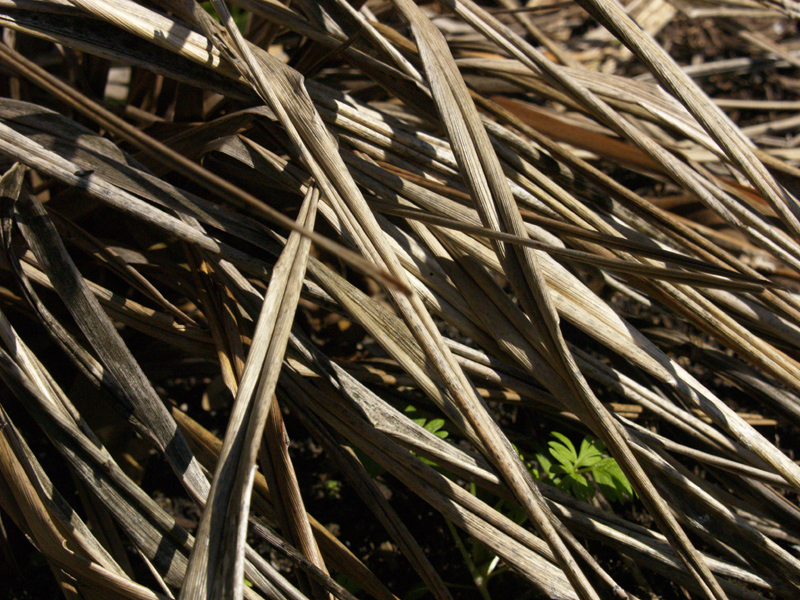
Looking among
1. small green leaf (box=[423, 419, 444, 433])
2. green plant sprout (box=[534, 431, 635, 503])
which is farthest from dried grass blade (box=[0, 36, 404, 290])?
green plant sprout (box=[534, 431, 635, 503])

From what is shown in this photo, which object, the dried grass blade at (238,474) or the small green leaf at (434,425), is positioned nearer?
the dried grass blade at (238,474)

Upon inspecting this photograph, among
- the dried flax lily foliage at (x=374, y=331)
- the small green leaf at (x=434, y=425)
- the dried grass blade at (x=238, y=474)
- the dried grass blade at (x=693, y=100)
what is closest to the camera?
the dried grass blade at (x=238, y=474)

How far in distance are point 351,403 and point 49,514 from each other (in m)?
0.49

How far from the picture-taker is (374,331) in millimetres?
876

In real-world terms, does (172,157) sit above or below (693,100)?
below

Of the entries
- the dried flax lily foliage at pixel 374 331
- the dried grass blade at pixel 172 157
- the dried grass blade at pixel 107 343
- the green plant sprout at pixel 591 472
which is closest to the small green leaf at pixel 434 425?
the dried flax lily foliage at pixel 374 331

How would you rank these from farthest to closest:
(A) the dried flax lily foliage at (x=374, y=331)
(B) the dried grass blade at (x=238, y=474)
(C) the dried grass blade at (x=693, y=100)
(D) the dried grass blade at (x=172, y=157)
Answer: (C) the dried grass blade at (x=693, y=100), (A) the dried flax lily foliage at (x=374, y=331), (B) the dried grass blade at (x=238, y=474), (D) the dried grass blade at (x=172, y=157)

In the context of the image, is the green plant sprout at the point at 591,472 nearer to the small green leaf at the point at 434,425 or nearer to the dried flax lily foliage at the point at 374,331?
the dried flax lily foliage at the point at 374,331

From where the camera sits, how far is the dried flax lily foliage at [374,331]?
833 millimetres

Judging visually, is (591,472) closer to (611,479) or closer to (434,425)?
(611,479)

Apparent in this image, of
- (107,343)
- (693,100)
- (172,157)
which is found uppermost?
(693,100)

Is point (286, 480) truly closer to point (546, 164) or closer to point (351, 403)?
point (351, 403)

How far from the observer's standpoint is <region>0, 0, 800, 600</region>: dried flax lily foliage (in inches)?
32.8

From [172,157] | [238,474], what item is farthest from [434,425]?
[172,157]
